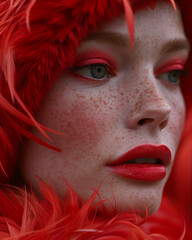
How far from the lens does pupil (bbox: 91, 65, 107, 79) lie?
2.49 feet

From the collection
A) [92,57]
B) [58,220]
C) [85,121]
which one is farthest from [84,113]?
[58,220]

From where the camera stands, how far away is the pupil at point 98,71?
759 mm

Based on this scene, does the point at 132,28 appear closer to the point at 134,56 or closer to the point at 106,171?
the point at 134,56

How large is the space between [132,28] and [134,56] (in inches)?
3.3

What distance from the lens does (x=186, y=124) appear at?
108 cm

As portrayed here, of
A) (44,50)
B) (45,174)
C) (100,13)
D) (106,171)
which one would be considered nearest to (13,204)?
(45,174)

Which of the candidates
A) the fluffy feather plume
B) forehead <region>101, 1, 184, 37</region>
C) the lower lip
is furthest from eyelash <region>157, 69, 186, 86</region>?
the fluffy feather plume

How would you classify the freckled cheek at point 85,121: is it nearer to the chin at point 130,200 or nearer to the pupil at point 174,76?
the chin at point 130,200

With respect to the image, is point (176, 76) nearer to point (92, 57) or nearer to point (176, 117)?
point (176, 117)

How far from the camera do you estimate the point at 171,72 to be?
0.88 metres

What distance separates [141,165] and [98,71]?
0.74ft

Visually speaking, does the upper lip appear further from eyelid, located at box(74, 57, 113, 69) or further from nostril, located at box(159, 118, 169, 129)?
eyelid, located at box(74, 57, 113, 69)

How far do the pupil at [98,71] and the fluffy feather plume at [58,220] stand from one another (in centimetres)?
25

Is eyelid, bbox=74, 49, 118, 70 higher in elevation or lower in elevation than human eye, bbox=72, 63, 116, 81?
higher
